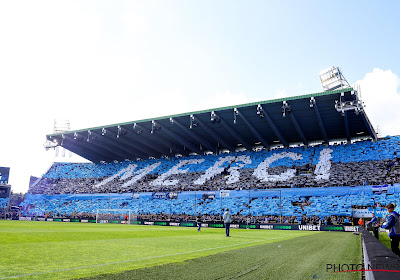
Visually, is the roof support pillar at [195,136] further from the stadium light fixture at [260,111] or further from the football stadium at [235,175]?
the stadium light fixture at [260,111]

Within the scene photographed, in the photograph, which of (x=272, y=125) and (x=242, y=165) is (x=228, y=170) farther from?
(x=272, y=125)

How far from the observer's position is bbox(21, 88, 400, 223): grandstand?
37719 mm

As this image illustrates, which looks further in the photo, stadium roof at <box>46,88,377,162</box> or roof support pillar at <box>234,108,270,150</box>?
roof support pillar at <box>234,108,270,150</box>

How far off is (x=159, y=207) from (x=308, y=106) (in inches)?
970

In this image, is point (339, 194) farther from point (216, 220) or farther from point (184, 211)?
point (184, 211)

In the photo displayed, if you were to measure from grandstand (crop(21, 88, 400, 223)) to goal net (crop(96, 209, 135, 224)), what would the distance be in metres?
1.75

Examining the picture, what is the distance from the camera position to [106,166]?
65.1m

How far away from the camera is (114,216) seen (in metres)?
46.7

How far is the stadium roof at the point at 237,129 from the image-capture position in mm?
39844

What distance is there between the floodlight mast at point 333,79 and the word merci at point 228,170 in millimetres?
9146

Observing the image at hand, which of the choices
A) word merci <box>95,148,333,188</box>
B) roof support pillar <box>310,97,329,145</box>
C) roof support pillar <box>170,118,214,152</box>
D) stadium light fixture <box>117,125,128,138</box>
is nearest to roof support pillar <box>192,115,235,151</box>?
roof support pillar <box>170,118,214,152</box>

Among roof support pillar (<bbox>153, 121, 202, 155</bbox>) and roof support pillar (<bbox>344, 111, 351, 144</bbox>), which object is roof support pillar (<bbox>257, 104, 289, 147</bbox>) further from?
roof support pillar (<bbox>153, 121, 202, 155</bbox>)

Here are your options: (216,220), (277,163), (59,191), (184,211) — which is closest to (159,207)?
(184,211)

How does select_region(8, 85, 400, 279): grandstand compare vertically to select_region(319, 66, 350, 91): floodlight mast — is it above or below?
below
